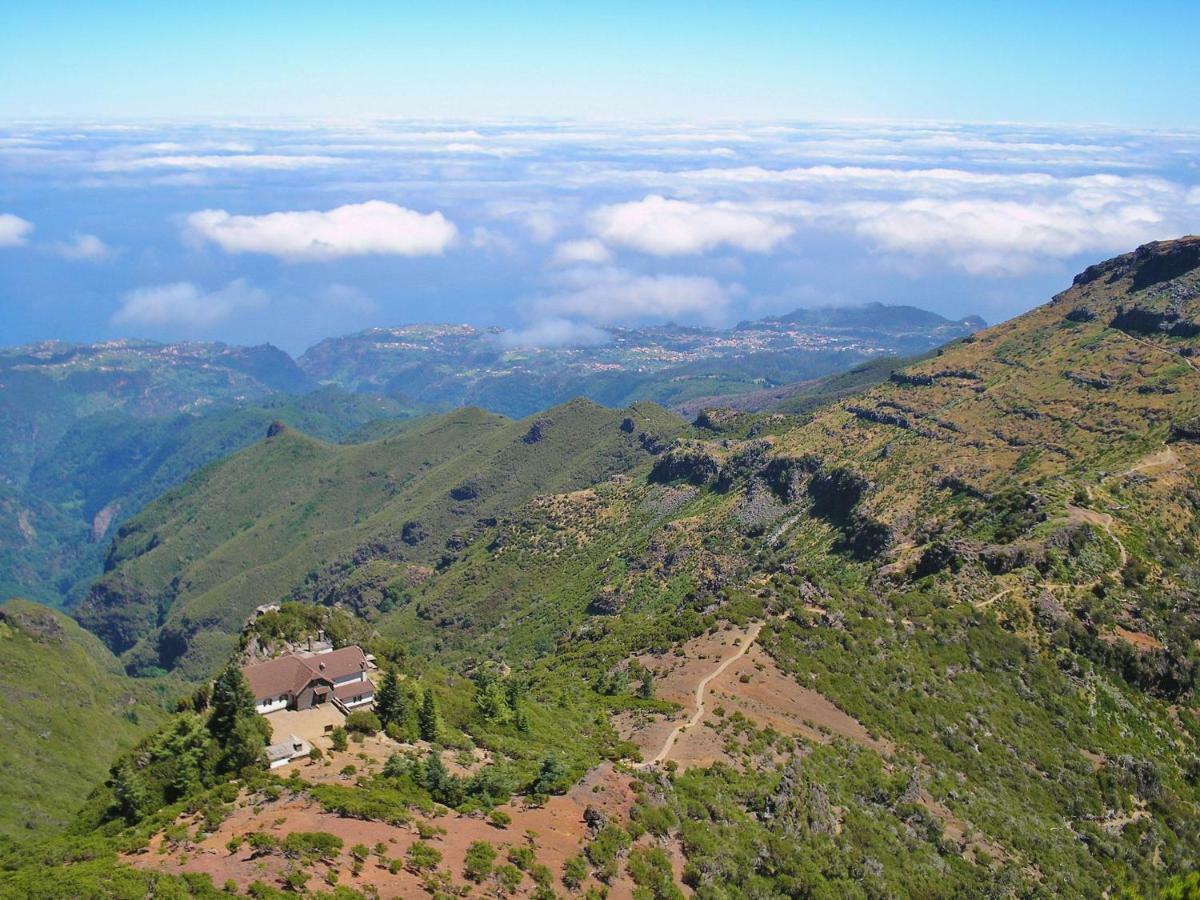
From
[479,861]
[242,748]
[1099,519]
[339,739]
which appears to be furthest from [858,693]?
[242,748]

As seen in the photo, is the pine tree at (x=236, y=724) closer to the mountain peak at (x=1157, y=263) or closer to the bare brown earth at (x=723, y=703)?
the bare brown earth at (x=723, y=703)

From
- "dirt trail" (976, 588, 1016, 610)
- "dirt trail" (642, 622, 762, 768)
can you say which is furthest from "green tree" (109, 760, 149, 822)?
"dirt trail" (976, 588, 1016, 610)

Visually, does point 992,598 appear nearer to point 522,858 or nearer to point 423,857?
point 522,858

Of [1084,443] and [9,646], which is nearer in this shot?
[1084,443]

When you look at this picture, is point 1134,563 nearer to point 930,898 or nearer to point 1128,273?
point 930,898

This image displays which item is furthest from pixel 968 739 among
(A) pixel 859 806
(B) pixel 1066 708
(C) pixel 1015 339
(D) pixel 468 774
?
(C) pixel 1015 339

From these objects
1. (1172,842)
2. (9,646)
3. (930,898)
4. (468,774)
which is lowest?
(9,646)

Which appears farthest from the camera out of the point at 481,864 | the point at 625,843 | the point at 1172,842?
the point at 1172,842
